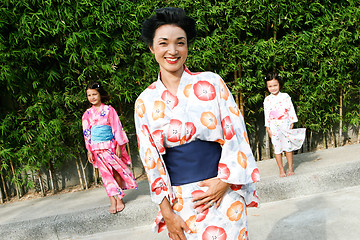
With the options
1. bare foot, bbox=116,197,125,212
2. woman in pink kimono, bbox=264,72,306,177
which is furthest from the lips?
woman in pink kimono, bbox=264,72,306,177

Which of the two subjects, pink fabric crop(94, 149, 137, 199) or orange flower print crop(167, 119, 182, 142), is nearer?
orange flower print crop(167, 119, 182, 142)

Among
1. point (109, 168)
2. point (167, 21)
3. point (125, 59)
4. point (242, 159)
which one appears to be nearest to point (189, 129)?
point (242, 159)

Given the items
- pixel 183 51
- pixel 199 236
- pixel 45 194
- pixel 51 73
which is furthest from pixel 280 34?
pixel 45 194

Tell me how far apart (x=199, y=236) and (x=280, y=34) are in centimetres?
399

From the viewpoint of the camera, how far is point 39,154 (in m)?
4.04

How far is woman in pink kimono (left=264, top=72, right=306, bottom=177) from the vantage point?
366 centimetres

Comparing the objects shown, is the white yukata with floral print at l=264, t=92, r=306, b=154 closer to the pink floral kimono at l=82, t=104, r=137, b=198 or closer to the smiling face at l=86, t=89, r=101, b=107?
the pink floral kimono at l=82, t=104, r=137, b=198

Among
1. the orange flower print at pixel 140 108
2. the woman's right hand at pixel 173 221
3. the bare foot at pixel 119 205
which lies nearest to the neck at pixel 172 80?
the orange flower print at pixel 140 108

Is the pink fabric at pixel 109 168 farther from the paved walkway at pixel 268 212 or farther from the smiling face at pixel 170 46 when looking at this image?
the smiling face at pixel 170 46

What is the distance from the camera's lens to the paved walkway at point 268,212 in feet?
8.98

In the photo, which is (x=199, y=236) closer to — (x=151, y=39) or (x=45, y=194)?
(x=151, y=39)

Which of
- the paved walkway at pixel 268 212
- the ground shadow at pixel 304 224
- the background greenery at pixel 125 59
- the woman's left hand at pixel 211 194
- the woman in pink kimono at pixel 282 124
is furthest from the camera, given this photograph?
the background greenery at pixel 125 59

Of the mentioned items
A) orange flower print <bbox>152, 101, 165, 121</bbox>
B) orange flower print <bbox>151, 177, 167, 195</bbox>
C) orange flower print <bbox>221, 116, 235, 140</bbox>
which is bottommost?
orange flower print <bbox>151, 177, 167, 195</bbox>

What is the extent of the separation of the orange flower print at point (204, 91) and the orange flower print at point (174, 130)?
6.1 inches
